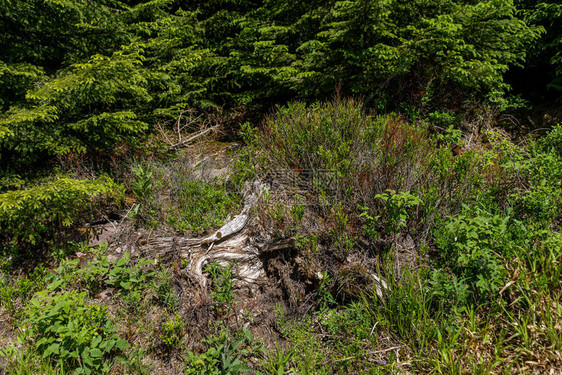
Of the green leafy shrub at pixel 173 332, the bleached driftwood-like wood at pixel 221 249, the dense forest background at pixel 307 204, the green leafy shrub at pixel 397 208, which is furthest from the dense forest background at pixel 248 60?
the green leafy shrub at pixel 397 208

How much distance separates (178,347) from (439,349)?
2.38 m

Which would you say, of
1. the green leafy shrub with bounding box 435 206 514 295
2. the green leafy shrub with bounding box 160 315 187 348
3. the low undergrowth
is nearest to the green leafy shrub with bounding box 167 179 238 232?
the low undergrowth

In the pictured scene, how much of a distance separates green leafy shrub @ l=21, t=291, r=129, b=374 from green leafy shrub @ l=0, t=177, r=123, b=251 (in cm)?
106

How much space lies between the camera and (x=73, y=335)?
8.64 ft

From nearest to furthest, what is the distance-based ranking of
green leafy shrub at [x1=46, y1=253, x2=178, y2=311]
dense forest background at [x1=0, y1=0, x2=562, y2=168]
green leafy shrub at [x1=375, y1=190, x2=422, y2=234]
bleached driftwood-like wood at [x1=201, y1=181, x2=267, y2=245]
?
green leafy shrub at [x1=375, y1=190, x2=422, y2=234], green leafy shrub at [x1=46, y1=253, x2=178, y2=311], bleached driftwood-like wood at [x1=201, y1=181, x2=267, y2=245], dense forest background at [x1=0, y1=0, x2=562, y2=168]

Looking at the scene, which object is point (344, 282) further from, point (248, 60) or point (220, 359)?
point (248, 60)

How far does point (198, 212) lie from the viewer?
4.21 m

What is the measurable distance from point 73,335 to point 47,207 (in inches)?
68.6

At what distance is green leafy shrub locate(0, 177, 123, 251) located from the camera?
3262 millimetres

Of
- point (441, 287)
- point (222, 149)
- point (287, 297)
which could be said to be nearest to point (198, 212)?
point (287, 297)

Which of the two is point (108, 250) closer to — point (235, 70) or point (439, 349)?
point (439, 349)

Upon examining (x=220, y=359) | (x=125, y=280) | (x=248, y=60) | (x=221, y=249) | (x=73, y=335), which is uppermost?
(x=248, y=60)

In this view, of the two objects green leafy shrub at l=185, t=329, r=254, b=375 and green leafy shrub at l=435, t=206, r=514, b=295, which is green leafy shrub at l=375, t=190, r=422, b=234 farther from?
green leafy shrub at l=185, t=329, r=254, b=375

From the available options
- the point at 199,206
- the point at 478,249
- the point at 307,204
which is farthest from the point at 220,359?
the point at 478,249
